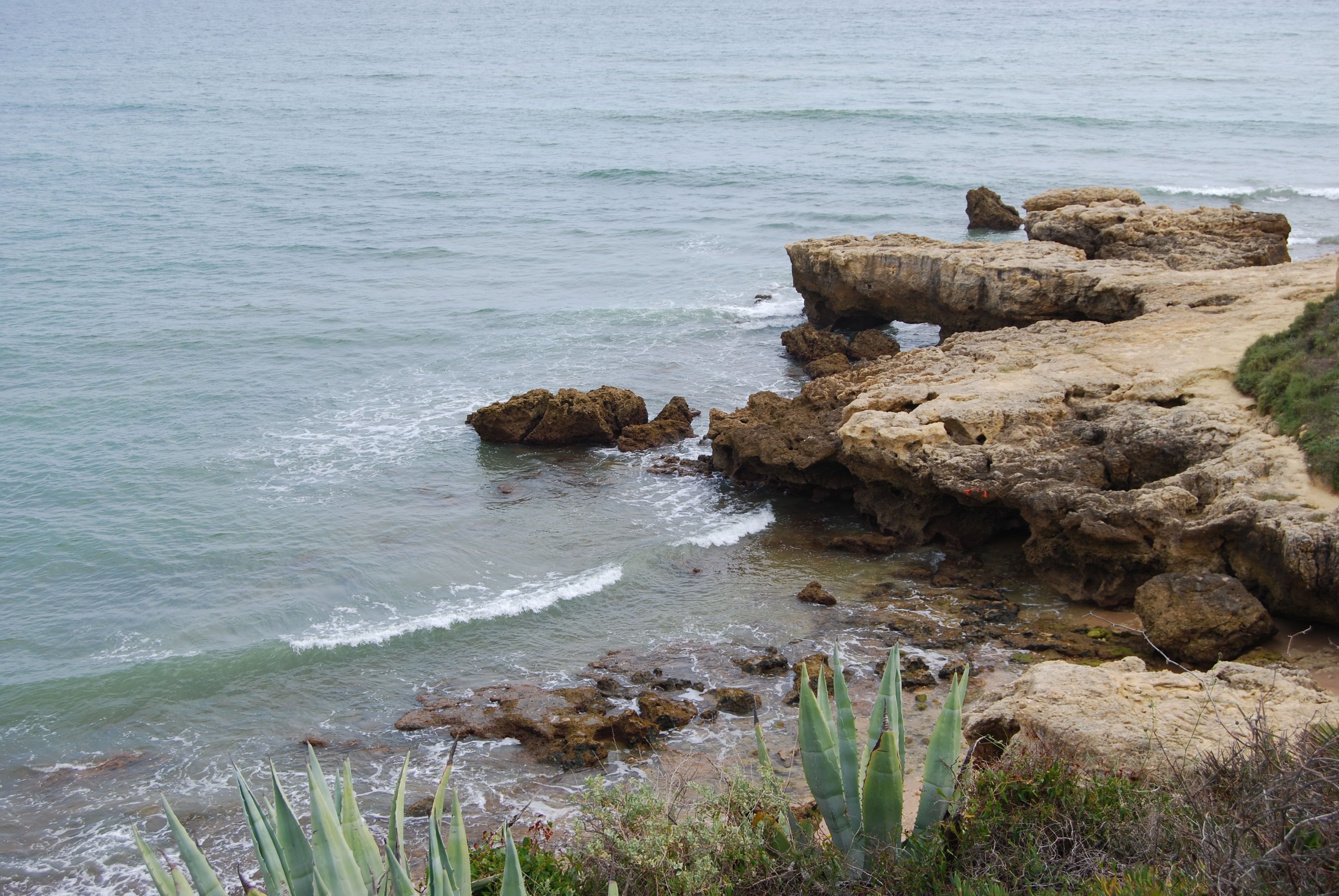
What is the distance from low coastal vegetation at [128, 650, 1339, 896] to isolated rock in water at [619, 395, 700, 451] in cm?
1144

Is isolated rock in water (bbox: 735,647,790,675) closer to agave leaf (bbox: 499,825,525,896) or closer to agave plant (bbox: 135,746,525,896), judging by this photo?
agave plant (bbox: 135,746,525,896)

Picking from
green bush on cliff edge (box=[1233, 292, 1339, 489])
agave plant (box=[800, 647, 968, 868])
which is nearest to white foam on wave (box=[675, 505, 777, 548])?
green bush on cliff edge (box=[1233, 292, 1339, 489])

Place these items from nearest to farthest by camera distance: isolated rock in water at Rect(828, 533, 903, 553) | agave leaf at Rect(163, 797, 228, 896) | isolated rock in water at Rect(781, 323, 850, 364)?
agave leaf at Rect(163, 797, 228, 896)
isolated rock in water at Rect(828, 533, 903, 553)
isolated rock in water at Rect(781, 323, 850, 364)

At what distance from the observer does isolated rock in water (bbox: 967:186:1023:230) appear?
1231 inches

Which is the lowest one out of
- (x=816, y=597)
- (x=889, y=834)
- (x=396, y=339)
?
(x=816, y=597)

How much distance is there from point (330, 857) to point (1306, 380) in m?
11.2

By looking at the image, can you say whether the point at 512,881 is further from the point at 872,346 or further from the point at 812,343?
the point at 812,343

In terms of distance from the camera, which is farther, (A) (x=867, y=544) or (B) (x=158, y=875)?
(A) (x=867, y=544)

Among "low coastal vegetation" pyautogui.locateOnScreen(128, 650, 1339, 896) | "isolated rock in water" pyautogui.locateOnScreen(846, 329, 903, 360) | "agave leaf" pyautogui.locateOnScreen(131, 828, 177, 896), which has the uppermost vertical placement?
Result: "agave leaf" pyautogui.locateOnScreen(131, 828, 177, 896)

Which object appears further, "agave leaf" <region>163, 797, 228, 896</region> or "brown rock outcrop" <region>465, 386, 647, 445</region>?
"brown rock outcrop" <region>465, 386, 647, 445</region>

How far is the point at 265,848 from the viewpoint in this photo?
446 cm

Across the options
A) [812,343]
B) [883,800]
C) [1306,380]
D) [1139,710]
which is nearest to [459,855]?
[883,800]

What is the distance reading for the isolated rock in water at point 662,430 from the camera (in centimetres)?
1758

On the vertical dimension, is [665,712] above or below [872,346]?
below
